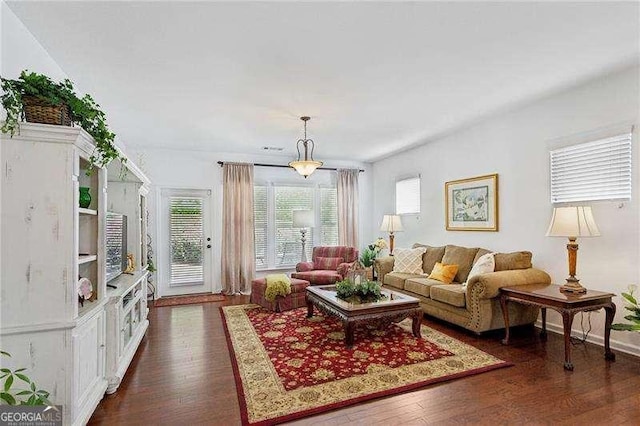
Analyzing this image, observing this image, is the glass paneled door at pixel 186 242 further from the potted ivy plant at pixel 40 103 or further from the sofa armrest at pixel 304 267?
the potted ivy plant at pixel 40 103

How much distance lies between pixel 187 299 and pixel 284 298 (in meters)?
2.07

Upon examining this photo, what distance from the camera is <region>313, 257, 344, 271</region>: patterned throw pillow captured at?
19.5ft

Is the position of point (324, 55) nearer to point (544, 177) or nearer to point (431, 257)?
point (544, 177)

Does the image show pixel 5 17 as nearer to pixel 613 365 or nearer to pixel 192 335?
pixel 192 335

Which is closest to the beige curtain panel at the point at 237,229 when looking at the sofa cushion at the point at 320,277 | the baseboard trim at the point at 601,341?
the sofa cushion at the point at 320,277

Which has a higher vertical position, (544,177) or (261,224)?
(544,177)

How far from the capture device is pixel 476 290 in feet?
11.7

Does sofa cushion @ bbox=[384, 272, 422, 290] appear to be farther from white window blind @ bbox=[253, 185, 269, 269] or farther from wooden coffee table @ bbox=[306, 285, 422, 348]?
white window blind @ bbox=[253, 185, 269, 269]

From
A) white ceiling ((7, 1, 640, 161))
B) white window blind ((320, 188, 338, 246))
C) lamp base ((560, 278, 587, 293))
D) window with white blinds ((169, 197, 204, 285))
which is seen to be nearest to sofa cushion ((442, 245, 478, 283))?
lamp base ((560, 278, 587, 293))

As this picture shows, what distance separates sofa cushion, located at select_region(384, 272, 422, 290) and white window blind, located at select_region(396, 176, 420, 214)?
1528mm

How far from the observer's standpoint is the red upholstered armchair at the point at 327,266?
5359 mm

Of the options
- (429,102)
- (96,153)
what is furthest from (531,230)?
(96,153)

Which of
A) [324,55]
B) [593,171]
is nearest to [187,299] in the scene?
[324,55]

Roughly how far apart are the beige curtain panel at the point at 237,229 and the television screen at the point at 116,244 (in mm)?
2620
